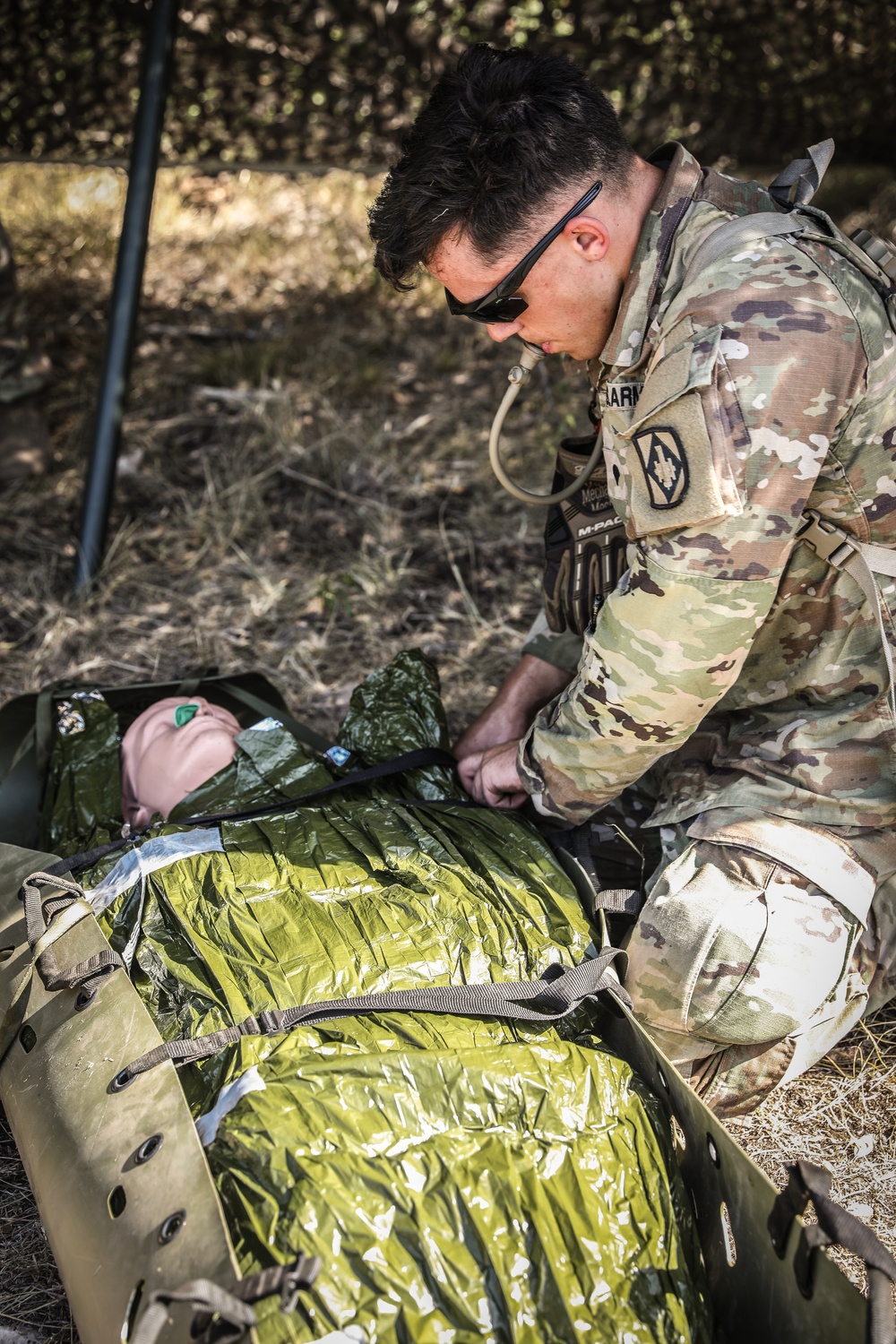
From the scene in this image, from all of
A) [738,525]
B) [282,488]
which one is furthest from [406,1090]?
[282,488]

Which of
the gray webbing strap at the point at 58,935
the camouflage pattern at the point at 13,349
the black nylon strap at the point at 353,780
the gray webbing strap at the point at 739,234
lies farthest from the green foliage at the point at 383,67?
the gray webbing strap at the point at 58,935

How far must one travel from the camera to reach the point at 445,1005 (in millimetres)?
1809

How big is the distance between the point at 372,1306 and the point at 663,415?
1441 mm

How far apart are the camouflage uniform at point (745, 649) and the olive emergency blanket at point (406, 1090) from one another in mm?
263

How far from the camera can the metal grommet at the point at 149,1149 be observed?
1.57m

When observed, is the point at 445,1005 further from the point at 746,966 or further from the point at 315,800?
the point at 315,800

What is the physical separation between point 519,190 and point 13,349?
313 centimetres

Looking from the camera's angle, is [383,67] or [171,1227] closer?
[171,1227]

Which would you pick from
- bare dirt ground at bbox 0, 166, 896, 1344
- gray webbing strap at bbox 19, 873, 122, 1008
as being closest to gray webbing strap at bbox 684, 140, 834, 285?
gray webbing strap at bbox 19, 873, 122, 1008

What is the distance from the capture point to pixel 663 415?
192 cm

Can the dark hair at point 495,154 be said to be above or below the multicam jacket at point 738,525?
above

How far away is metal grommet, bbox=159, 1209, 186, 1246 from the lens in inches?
57.5

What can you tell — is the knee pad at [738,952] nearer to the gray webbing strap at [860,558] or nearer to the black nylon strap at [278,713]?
the gray webbing strap at [860,558]

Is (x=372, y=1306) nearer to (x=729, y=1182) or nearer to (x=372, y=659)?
(x=729, y=1182)
